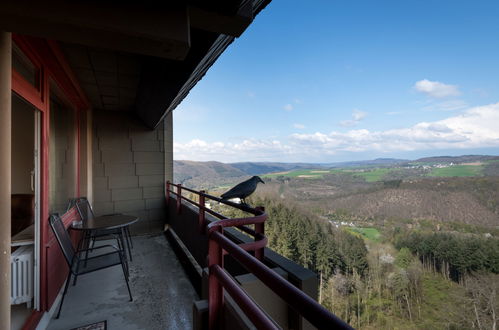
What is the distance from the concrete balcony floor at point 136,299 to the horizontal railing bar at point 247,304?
1.36 metres

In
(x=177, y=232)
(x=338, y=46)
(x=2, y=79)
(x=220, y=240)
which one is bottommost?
(x=177, y=232)

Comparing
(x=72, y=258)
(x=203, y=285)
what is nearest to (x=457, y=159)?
(x=203, y=285)

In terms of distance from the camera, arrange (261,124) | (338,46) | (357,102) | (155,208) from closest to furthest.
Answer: (155,208), (338,46), (261,124), (357,102)

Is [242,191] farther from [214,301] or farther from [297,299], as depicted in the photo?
[297,299]

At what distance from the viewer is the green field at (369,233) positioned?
11.7 meters

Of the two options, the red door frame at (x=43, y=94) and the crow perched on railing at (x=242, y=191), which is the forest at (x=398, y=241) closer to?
the red door frame at (x=43, y=94)

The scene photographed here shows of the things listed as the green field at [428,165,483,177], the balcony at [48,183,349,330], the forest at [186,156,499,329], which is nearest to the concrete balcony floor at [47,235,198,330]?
the balcony at [48,183,349,330]

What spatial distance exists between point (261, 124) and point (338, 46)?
11.1 m

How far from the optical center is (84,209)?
3.64 meters

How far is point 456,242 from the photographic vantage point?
30.6 ft

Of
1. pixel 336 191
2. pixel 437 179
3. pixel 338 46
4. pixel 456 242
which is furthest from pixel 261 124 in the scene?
pixel 456 242

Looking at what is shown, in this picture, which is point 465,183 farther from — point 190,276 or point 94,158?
point 94,158

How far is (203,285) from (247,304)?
2.18 ft

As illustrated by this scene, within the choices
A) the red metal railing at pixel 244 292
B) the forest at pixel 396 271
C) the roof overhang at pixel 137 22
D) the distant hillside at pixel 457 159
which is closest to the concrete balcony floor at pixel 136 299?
the red metal railing at pixel 244 292
